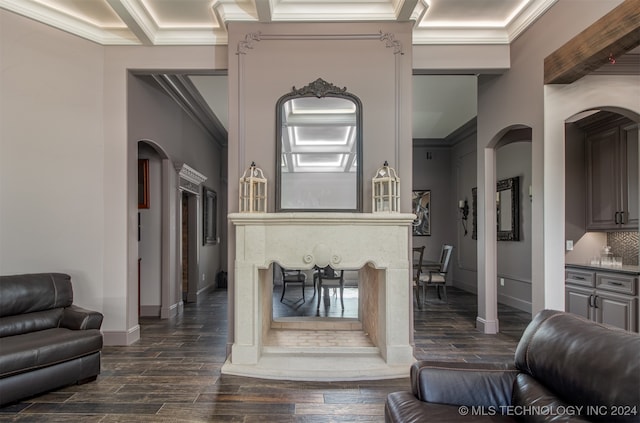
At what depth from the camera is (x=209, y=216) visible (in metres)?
6.93

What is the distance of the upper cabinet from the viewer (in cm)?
395

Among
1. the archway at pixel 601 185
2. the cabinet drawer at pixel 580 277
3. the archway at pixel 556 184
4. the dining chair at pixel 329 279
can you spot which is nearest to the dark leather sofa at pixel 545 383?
the archway at pixel 556 184

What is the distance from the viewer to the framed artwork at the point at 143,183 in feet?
16.3

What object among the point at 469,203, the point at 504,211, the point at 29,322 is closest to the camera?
the point at 29,322

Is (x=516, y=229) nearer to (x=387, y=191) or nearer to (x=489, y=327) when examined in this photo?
(x=489, y=327)

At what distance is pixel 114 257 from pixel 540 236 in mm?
4473

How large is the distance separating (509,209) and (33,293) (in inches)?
257

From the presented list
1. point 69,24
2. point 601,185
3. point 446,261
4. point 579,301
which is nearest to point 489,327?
point 579,301

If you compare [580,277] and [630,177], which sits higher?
[630,177]

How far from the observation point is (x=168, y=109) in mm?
4984

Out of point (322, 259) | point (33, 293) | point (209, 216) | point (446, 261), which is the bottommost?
point (446, 261)

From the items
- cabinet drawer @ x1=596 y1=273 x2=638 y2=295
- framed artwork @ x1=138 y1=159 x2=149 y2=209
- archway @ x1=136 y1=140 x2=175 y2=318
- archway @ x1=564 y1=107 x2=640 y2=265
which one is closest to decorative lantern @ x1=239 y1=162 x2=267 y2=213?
archway @ x1=136 y1=140 x2=175 y2=318

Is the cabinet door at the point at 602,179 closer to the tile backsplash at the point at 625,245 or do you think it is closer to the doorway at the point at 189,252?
the tile backsplash at the point at 625,245

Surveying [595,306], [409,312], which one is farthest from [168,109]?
[595,306]
